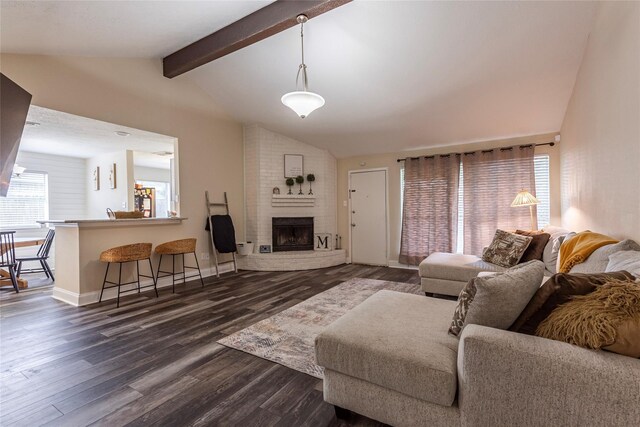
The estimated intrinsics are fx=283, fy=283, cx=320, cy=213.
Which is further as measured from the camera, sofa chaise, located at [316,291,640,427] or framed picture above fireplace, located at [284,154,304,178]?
framed picture above fireplace, located at [284,154,304,178]

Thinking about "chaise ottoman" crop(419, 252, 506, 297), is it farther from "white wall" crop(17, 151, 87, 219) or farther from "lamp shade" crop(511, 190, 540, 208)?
"white wall" crop(17, 151, 87, 219)

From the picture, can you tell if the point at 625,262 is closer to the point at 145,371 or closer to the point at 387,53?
the point at 387,53

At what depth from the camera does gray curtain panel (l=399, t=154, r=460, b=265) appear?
16.1 ft

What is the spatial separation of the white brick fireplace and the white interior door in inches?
18.1

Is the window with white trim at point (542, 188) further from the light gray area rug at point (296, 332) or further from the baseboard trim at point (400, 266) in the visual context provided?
the light gray area rug at point (296, 332)

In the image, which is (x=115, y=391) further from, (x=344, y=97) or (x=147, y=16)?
(x=344, y=97)

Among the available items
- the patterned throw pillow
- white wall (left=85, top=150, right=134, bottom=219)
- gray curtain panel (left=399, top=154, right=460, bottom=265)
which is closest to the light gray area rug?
the patterned throw pillow

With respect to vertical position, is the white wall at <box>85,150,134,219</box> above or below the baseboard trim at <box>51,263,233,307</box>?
above

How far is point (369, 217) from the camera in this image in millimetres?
5875

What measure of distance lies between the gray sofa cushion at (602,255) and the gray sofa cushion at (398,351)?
3.37ft

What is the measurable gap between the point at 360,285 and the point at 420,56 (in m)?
3.07

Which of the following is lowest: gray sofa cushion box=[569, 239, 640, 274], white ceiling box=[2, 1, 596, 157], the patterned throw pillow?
the patterned throw pillow

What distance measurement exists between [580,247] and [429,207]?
9.63 ft

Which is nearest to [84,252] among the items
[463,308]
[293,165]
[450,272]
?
[293,165]
